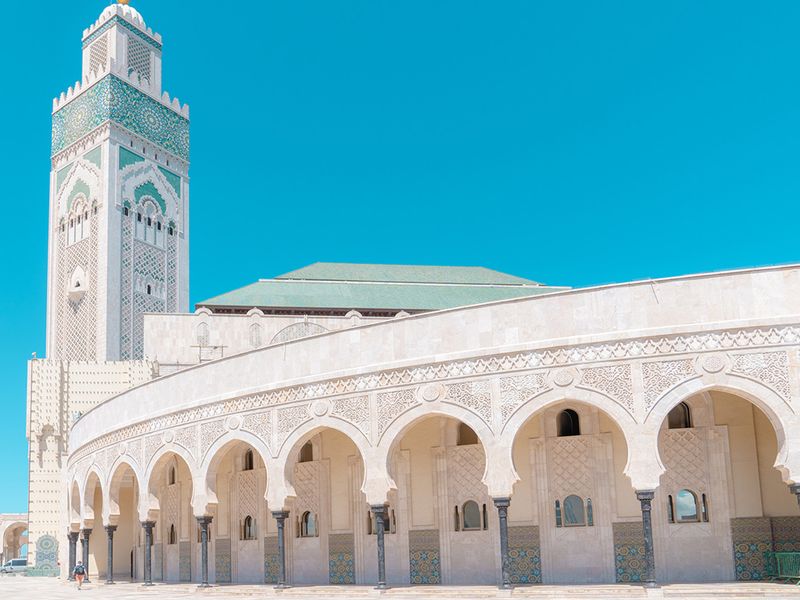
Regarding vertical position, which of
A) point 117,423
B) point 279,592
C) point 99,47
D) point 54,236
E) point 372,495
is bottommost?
point 279,592

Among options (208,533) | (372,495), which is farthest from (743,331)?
(208,533)

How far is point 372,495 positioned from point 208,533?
6.17 meters

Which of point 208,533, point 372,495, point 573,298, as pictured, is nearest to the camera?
point 573,298

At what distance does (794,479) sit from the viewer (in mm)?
14602

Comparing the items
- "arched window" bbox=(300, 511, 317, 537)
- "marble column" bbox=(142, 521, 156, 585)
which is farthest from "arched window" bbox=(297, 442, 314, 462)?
"marble column" bbox=(142, 521, 156, 585)

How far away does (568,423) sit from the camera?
705 inches

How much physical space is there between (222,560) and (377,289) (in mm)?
14618

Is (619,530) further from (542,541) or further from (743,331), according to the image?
(743,331)

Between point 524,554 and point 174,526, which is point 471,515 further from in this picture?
point 174,526

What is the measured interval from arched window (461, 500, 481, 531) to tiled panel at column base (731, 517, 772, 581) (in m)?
4.63

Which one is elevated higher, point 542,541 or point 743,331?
point 743,331

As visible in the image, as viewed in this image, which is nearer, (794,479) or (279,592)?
(794,479)

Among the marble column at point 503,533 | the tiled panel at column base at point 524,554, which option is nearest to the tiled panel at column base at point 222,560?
the tiled panel at column base at point 524,554

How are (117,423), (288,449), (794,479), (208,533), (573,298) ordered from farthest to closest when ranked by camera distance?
(117,423), (208,533), (288,449), (573,298), (794,479)
